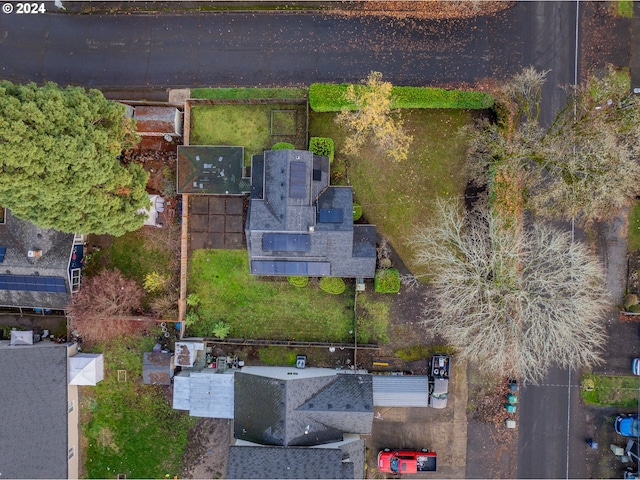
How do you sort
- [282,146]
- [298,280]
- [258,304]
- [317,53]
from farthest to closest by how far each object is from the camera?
1. [258,304]
2. [317,53]
3. [298,280]
4. [282,146]

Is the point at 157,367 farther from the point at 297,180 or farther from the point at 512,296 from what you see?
the point at 512,296

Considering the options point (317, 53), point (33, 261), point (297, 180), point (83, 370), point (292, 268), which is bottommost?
point (83, 370)

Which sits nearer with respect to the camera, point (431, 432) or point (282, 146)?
point (282, 146)

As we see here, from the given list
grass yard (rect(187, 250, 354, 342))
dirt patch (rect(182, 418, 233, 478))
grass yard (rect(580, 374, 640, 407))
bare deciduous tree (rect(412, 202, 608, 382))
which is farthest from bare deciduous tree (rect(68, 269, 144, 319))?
grass yard (rect(580, 374, 640, 407))

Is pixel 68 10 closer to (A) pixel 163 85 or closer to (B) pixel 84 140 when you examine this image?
(A) pixel 163 85

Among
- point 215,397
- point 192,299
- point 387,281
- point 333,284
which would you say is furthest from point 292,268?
point 215,397

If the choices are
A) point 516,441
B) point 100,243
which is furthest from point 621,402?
point 100,243

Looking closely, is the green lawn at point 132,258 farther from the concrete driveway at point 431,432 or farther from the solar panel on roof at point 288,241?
the concrete driveway at point 431,432
